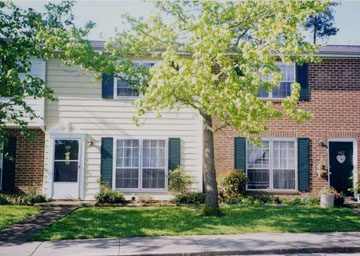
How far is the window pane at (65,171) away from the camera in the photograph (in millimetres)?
12617

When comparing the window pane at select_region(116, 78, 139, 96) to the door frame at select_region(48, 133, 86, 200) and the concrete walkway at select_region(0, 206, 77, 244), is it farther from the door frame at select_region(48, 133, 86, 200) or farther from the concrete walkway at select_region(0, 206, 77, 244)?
the concrete walkway at select_region(0, 206, 77, 244)

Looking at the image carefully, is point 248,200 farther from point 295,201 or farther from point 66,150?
point 66,150

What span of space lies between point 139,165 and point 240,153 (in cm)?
373

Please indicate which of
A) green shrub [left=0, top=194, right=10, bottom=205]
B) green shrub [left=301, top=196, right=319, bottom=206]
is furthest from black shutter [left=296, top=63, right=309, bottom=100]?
green shrub [left=0, top=194, right=10, bottom=205]

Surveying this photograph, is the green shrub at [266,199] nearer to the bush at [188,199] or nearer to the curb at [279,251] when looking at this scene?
the bush at [188,199]

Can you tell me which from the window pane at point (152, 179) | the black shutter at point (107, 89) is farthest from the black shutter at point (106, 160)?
the black shutter at point (107, 89)

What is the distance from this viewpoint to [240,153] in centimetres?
1277

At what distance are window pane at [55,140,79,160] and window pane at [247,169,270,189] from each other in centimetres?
640

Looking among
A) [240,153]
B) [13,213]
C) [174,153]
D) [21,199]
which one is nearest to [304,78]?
[240,153]

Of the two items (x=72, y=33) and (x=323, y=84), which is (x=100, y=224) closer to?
(x=72, y=33)

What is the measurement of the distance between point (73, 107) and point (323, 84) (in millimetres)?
9305

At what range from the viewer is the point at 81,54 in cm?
937

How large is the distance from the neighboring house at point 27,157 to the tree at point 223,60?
4291mm

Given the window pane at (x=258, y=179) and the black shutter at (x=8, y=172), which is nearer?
the black shutter at (x=8, y=172)
